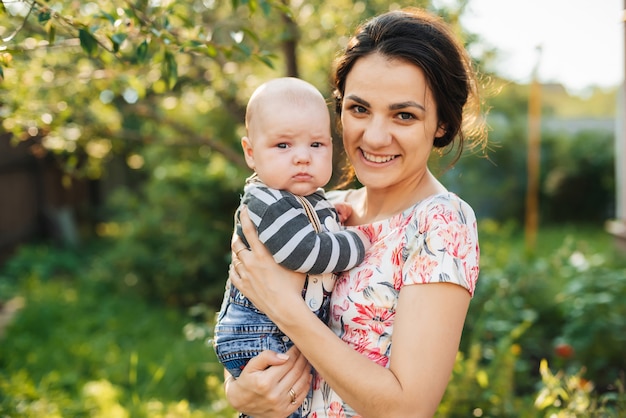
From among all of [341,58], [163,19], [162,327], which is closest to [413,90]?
[341,58]

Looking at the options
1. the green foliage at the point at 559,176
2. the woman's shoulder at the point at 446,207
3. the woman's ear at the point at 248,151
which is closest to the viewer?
the woman's shoulder at the point at 446,207

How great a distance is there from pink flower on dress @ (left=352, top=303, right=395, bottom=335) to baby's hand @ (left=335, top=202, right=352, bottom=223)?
0.45 meters

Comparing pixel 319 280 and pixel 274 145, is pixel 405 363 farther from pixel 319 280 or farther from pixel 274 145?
pixel 274 145

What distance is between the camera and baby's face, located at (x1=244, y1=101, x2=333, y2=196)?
1751 mm

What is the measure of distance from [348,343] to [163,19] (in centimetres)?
130

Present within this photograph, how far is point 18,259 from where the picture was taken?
7.73 metres

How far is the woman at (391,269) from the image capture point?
1.49 metres

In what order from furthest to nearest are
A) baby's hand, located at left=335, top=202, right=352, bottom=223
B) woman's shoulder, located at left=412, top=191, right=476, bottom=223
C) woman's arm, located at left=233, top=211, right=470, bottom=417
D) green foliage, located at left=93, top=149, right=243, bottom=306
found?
1. green foliage, located at left=93, top=149, right=243, bottom=306
2. baby's hand, located at left=335, top=202, right=352, bottom=223
3. woman's shoulder, located at left=412, top=191, right=476, bottom=223
4. woman's arm, located at left=233, top=211, right=470, bottom=417

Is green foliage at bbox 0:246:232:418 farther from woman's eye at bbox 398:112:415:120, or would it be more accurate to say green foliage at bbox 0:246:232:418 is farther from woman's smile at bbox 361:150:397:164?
woman's eye at bbox 398:112:415:120

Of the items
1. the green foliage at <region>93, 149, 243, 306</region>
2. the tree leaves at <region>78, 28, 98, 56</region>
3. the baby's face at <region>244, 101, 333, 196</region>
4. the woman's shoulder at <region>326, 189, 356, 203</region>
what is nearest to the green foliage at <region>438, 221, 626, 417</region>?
the woman's shoulder at <region>326, 189, 356, 203</region>

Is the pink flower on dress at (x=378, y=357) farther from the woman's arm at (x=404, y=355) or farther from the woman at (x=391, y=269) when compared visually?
the woman's arm at (x=404, y=355)

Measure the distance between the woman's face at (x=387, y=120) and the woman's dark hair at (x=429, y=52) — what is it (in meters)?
0.02

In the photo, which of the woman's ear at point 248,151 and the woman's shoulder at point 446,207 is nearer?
the woman's shoulder at point 446,207

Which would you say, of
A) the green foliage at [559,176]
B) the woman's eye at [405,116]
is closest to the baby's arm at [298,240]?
the woman's eye at [405,116]
